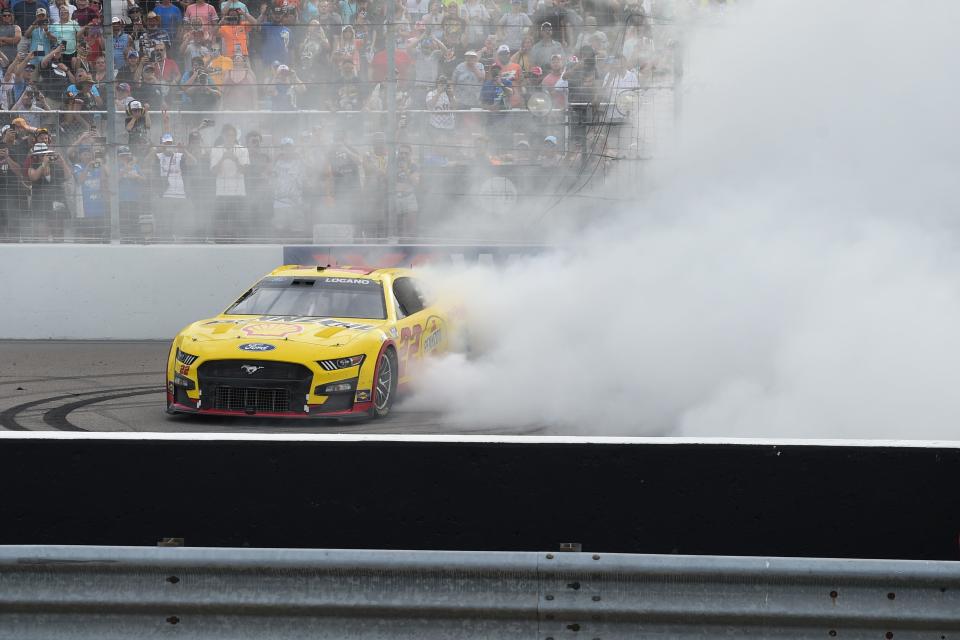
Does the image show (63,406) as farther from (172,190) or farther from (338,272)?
(172,190)

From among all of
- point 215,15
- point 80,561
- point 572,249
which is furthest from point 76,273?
point 80,561

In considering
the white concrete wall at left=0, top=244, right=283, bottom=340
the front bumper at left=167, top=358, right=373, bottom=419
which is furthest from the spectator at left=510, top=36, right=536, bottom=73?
the front bumper at left=167, top=358, right=373, bottom=419

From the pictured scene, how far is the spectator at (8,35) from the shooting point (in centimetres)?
1282

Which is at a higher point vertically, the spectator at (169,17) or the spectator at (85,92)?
the spectator at (169,17)

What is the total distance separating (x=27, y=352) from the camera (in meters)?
12.4

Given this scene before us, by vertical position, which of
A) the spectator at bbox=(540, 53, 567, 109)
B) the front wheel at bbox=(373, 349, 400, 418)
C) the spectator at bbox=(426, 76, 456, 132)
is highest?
the spectator at bbox=(540, 53, 567, 109)

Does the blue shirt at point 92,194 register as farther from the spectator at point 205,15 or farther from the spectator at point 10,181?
the spectator at point 205,15

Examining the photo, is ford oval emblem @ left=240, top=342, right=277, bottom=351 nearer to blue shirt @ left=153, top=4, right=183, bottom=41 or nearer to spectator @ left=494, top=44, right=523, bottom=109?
spectator @ left=494, top=44, right=523, bottom=109

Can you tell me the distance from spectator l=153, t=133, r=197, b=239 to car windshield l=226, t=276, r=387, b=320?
3.19 meters

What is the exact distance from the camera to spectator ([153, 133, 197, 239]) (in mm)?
12789

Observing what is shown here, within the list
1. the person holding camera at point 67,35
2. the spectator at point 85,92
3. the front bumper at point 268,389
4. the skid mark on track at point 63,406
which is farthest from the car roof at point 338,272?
the person holding camera at point 67,35

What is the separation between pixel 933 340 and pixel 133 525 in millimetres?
5129

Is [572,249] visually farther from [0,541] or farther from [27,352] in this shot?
[0,541]

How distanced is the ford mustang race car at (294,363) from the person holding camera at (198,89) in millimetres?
3921
